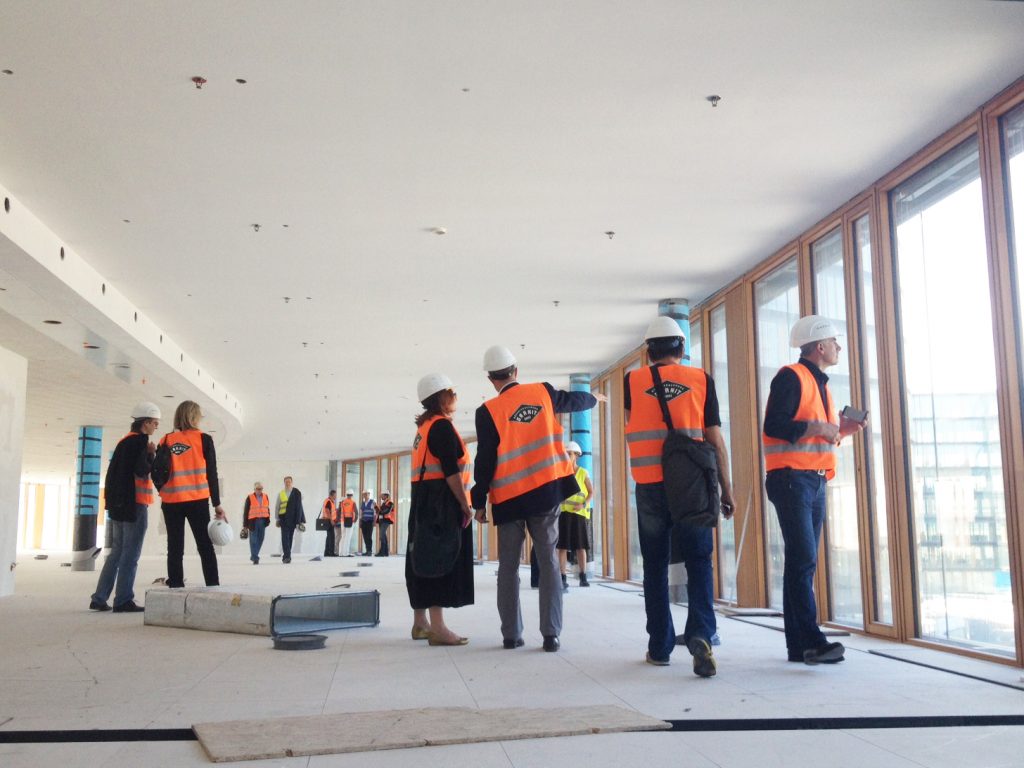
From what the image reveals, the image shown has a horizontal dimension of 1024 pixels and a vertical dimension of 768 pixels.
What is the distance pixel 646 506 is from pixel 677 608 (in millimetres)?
3816

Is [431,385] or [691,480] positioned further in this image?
[431,385]

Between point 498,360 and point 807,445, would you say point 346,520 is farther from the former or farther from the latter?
point 807,445

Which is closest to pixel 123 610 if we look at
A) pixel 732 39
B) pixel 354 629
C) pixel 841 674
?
pixel 354 629

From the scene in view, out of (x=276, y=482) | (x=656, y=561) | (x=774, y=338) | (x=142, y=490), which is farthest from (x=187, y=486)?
(x=276, y=482)

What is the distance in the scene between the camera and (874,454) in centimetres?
609

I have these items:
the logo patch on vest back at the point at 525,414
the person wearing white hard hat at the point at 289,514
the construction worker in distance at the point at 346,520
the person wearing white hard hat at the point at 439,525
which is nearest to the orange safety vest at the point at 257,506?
the person wearing white hard hat at the point at 289,514

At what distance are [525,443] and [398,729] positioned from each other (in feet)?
6.88

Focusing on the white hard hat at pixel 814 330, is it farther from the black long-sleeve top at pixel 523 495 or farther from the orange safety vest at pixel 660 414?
the black long-sleeve top at pixel 523 495

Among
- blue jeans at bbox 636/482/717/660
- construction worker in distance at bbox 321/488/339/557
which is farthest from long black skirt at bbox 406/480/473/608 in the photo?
construction worker in distance at bbox 321/488/339/557

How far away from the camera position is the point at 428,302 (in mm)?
9742

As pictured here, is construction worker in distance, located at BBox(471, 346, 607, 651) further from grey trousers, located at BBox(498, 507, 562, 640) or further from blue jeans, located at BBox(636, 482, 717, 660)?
blue jeans, located at BBox(636, 482, 717, 660)

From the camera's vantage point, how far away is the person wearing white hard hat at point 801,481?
13.7 ft

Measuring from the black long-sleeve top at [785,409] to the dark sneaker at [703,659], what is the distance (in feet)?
3.36

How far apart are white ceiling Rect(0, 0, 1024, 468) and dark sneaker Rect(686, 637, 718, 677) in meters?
2.76
